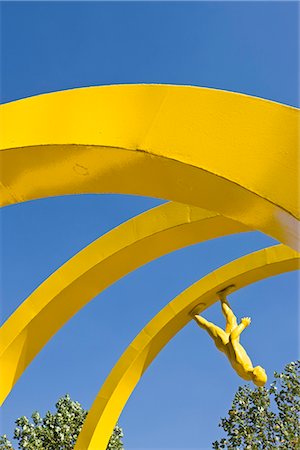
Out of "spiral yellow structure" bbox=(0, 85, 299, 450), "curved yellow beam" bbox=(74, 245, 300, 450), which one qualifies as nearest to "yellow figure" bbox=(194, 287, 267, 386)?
"curved yellow beam" bbox=(74, 245, 300, 450)

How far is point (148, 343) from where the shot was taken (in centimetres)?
771

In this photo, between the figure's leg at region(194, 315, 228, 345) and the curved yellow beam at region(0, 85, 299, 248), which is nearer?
the curved yellow beam at region(0, 85, 299, 248)

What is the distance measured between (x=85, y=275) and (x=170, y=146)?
3955 mm

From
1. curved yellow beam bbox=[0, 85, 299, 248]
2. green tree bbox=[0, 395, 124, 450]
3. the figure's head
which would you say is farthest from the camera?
green tree bbox=[0, 395, 124, 450]

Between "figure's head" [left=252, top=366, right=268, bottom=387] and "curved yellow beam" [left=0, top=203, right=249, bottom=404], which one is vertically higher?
"curved yellow beam" [left=0, top=203, right=249, bottom=404]

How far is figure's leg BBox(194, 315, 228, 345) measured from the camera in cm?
699

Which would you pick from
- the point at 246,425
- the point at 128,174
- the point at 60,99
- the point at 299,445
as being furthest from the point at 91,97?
the point at 246,425

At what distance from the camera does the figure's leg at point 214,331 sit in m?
6.99

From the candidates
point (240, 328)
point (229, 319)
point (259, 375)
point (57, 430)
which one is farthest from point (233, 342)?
point (57, 430)

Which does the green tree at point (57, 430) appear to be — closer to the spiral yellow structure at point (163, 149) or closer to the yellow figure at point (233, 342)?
the yellow figure at point (233, 342)

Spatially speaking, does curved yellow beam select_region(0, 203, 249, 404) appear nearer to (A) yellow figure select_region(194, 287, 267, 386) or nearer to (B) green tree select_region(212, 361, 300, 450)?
(A) yellow figure select_region(194, 287, 267, 386)

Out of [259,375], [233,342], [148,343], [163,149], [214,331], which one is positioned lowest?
[163,149]

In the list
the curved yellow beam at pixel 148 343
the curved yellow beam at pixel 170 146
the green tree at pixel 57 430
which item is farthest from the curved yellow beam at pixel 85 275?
the green tree at pixel 57 430

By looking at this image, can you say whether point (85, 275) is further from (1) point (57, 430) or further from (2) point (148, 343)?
(1) point (57, 430)
